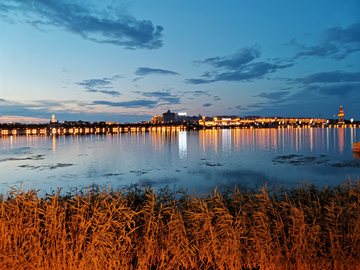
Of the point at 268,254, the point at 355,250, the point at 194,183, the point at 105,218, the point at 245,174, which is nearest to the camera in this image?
the point at 355,250

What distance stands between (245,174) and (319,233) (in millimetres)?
21088

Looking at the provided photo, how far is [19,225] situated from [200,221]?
4775mm

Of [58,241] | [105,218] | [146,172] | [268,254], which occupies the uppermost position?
[105,218]

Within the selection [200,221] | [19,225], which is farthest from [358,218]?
[19,225]

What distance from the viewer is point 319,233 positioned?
5281 mm

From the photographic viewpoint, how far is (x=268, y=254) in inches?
214

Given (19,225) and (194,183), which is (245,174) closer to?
(194,183)

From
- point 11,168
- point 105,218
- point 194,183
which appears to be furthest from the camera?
point 11,168

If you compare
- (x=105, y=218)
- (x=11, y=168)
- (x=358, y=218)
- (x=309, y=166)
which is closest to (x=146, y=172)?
(x=11, y=168)

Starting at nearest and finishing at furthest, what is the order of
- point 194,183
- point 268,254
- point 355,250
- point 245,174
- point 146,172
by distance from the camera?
1. point 355,250
2. point 268,254
3. point 194,183
4. point 245,174
5. point 146,172

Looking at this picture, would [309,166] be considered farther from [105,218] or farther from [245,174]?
[105,218]

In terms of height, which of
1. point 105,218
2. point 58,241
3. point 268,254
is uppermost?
point 105,218

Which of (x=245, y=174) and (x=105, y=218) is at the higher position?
(x=105, y=218)

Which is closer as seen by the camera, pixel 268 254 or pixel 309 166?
pixel 268 254
